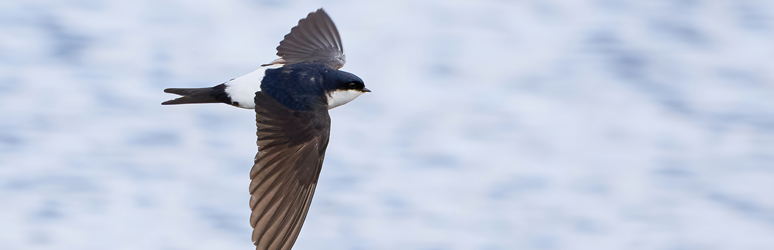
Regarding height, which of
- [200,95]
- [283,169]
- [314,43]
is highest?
[314,43]

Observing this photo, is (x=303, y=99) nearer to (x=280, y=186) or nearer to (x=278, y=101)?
(x=278, y=101)

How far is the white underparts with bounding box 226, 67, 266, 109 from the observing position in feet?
16.0

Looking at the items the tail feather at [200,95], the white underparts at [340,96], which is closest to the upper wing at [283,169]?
the white underparts at [340,96]

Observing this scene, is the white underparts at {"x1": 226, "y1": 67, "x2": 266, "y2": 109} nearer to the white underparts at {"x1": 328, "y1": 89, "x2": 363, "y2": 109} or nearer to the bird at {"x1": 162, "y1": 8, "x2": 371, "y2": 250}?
the bird at {"x1": 162, "y1": 8, "x2": 371, "y2": 250}

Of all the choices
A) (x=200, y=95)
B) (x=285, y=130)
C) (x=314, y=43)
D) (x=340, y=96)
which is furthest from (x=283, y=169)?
(x=314, y=43)

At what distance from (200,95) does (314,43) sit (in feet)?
2.85

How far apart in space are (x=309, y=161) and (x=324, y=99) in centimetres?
29

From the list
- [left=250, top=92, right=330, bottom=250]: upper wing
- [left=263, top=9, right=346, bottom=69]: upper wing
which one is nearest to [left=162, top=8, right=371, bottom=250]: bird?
[left=250, top=92, right=330, bottom=250]: upper wing

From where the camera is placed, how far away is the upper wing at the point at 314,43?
5.56 metres

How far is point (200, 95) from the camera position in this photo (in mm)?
4965

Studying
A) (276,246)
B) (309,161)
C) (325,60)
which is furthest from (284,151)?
(325,60)

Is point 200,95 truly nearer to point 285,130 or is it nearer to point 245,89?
point 245,89

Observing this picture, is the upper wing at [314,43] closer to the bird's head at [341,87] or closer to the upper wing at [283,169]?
the bird's head at [341,87]

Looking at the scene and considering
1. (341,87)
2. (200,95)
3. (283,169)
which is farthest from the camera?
(200,95)
